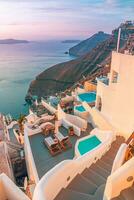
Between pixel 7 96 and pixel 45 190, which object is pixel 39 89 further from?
pixel 45 190

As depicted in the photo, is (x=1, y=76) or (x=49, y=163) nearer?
(x=49, y=163)

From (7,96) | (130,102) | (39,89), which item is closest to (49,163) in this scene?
(130,102)

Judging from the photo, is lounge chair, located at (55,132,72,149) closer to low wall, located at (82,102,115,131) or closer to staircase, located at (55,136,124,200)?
low wall, located at (82,102,115,131)

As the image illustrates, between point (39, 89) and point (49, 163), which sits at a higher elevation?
Result: point (49, 163)

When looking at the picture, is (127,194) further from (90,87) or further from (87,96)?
(90,87)

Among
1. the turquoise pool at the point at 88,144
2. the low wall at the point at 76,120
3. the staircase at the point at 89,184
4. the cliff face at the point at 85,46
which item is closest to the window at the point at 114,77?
the turquoise pool at the point at 88,144

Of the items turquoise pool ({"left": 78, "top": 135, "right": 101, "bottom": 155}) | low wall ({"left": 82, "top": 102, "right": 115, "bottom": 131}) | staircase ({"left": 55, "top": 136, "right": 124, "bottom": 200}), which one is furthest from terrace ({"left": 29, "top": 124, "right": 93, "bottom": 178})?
staircase ({"left": 55, "top": 136, "right": 124, "bottom": 200})

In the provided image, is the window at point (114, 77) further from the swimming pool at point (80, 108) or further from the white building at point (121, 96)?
the swimming pool at point (80, 108)
